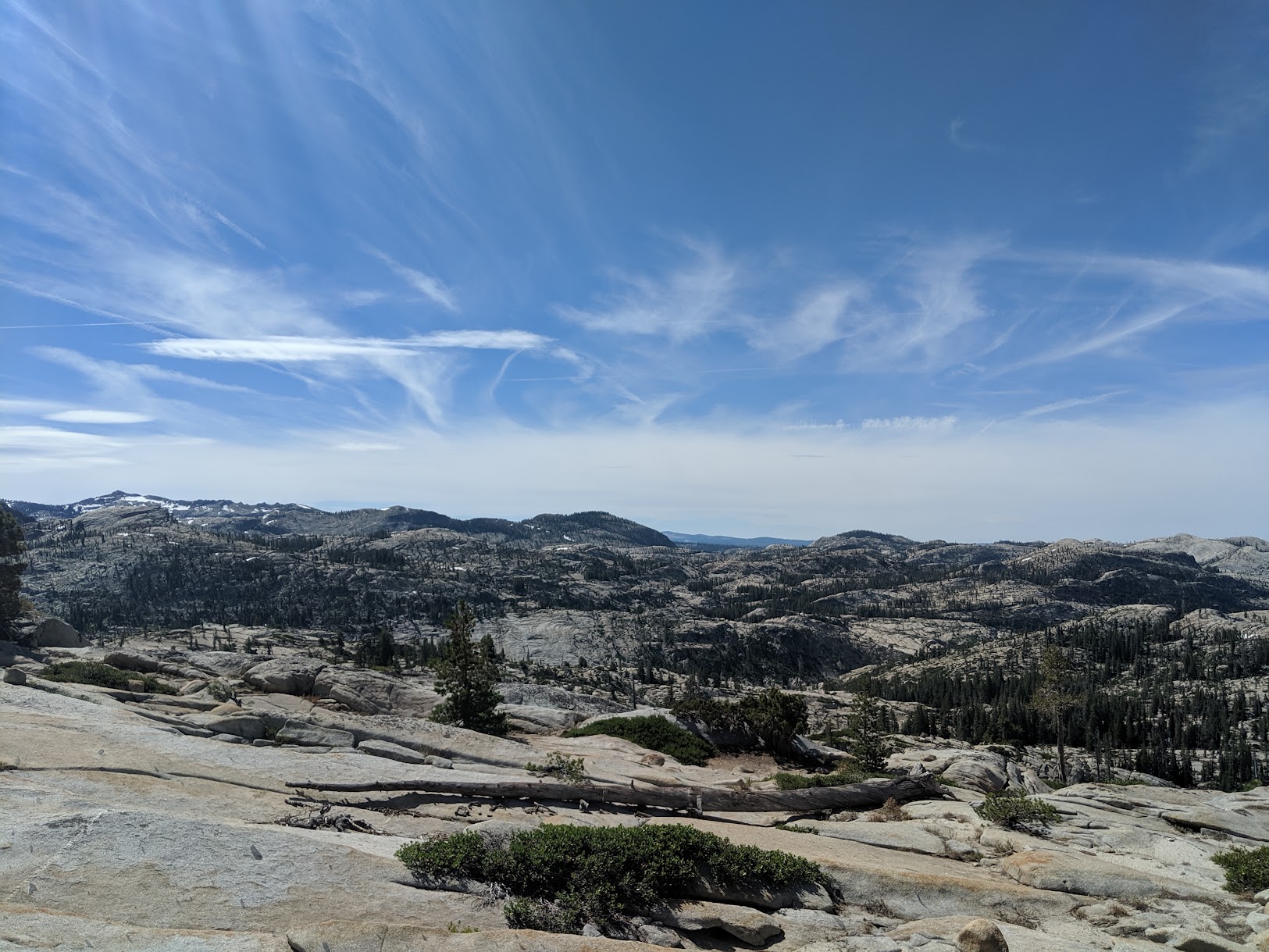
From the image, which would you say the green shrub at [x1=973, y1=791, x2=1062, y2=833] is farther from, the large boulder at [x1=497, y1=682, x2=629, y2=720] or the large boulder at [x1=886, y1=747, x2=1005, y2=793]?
the large boulder at [x1=497, y1=682, x2=629, y2=720]

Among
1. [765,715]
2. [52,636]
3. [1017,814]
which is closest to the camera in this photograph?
[1017,814]

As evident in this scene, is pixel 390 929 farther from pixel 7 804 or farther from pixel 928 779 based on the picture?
pixel 928 779

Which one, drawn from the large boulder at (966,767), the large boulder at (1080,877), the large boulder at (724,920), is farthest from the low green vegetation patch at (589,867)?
the large boulder at (966,767)

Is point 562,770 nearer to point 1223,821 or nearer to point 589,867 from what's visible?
point 589,867

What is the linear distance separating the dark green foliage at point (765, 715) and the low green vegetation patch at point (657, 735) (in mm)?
2293

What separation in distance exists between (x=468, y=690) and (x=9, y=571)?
50.6 metres

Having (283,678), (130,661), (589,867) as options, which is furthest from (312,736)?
(130,661)

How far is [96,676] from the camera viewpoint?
3919 centimetres

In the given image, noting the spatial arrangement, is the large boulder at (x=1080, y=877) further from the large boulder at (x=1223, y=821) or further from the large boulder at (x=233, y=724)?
the large boulder at (x=233, y=724)

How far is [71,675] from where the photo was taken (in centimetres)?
3822

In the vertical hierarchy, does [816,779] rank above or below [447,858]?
below

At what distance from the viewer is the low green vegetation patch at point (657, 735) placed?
4569cm

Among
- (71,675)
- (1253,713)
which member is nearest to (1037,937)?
(71,675)

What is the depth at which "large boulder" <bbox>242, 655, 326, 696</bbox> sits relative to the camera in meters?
47.1
